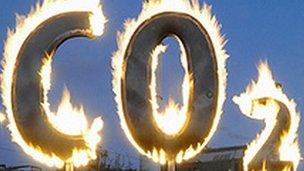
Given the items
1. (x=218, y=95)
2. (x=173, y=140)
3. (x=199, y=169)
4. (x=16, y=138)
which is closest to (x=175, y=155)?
(x=173, y=140)

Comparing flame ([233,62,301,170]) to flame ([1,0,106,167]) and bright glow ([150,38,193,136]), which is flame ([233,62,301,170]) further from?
flame ([1,0,106,167])

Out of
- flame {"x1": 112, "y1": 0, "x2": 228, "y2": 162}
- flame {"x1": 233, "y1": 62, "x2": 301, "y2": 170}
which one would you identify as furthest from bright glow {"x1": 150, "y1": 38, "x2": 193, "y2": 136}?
flame {"x1": 233, "y1": 62, "x2": 301, "y2": 170}

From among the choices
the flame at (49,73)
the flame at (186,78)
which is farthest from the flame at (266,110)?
the flame at (49,73)

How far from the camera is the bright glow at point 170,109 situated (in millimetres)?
8883

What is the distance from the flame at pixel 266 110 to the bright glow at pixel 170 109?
1161mm

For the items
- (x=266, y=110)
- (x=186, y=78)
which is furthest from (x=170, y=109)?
(x=266, y=110)

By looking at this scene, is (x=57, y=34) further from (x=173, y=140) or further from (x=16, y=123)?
(x=173, y=140)

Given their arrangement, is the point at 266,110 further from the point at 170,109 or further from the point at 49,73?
the point at 49,73

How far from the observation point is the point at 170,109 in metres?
9.16

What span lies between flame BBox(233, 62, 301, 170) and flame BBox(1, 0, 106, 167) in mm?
2206

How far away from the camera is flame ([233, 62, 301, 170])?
9.93 m

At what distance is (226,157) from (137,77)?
3135 cm

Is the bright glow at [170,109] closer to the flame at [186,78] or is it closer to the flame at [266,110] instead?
the flame at [186,78]

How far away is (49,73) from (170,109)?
1.55 m
